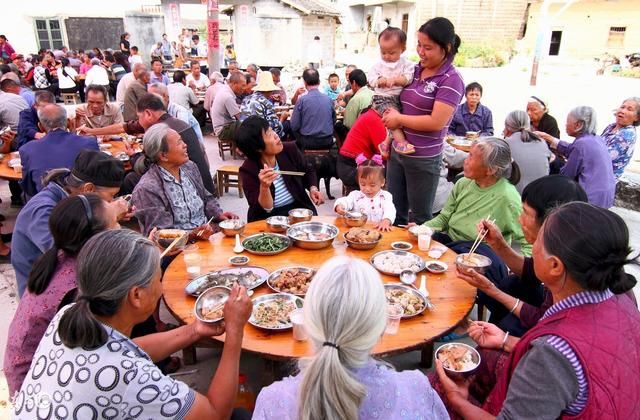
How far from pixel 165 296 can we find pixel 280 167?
72.7 inches

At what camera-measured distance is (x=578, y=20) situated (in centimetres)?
2503

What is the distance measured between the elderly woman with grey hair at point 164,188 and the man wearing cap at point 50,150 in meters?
1.05

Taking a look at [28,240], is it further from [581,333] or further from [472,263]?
[581,333]

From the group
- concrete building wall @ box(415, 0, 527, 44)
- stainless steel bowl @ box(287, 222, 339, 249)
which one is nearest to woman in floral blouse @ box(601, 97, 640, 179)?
stainless steel bowl @ box(287, 222, 339, 249)

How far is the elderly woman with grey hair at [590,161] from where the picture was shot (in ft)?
15.2

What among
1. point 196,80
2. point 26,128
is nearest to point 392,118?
point 26,128

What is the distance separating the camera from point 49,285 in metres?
2.04

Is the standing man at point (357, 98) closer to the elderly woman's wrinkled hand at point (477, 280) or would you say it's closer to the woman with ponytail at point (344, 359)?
the elderly woman's wrinkled hand at point (477, 280)

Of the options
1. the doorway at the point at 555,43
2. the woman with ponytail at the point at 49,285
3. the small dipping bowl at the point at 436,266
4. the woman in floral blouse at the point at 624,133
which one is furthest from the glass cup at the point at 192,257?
the doorway at the point at 555,43

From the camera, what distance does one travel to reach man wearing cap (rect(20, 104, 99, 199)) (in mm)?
4148

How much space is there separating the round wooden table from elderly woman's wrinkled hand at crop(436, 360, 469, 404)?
152 mm

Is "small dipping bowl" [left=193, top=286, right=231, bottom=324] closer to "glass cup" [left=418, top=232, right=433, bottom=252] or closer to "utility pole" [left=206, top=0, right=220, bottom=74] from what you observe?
"glass cup" [left=418, top=232, right=433, bottom=252]

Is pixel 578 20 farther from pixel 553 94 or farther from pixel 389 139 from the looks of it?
pixel 389 139

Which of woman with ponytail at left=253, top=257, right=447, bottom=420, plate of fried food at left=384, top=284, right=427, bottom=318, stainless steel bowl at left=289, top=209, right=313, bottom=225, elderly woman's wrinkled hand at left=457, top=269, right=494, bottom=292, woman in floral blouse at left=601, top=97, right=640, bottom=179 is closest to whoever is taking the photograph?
woman with ponytail at left=253, top=257, right=447, bottom=420
